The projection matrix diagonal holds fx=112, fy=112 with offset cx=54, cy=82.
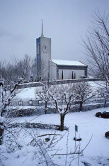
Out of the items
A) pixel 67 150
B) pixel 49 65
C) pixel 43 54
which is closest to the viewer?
pixel 67 150

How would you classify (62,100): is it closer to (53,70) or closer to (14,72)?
(14,72)

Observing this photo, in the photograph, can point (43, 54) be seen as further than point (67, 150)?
Yes

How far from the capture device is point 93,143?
10.4 metres

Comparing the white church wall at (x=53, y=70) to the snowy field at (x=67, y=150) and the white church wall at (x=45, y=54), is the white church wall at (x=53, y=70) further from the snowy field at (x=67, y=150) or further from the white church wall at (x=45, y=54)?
the snowy field at (x=67, y=150)

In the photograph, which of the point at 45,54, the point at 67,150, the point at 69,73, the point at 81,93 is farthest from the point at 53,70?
the point at 67,150

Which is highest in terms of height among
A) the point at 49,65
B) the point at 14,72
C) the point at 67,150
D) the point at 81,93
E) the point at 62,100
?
the point at 49,65

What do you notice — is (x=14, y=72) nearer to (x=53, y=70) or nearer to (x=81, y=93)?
(x=81, y=93)

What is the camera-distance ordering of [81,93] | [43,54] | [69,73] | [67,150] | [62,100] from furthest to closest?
[69,73], [43,54], [81,93], [62,100], [67,150]

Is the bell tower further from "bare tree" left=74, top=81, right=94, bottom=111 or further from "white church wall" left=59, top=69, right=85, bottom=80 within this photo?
"bare tree" left=74, top=81, right=94, bottom=111

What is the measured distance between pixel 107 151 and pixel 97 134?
3.19 metres

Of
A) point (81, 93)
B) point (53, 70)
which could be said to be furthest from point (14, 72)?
point (53, 70)

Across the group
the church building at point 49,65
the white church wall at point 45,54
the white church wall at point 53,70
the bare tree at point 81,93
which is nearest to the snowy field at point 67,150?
the bare tree at point 81,93

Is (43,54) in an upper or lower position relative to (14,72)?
upper

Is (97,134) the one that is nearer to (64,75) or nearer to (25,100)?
(25,100)
